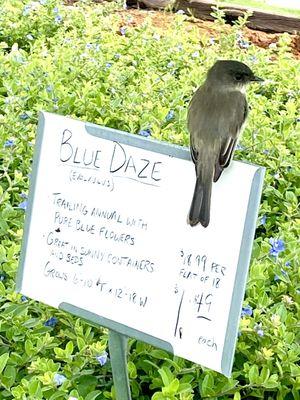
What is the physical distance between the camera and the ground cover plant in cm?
187

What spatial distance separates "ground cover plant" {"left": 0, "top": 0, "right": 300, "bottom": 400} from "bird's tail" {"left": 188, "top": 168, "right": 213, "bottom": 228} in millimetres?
427

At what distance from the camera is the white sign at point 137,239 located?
146 cm

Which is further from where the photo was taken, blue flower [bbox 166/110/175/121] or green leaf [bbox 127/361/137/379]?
blue flower [bbox 166/110/175/121]

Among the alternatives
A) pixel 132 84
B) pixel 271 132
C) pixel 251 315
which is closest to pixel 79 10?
pixel 132 84

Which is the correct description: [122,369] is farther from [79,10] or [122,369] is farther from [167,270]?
[79,10]

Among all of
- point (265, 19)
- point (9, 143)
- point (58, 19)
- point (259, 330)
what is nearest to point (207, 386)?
point (259, 330)

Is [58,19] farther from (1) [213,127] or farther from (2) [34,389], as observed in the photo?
(2) [34,389]

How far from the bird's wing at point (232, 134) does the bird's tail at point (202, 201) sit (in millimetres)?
20

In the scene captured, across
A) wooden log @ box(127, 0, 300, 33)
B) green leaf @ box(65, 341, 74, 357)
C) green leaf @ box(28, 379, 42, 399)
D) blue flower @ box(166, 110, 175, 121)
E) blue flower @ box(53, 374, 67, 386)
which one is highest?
wooden log @ box(127, 0, 300, 33)

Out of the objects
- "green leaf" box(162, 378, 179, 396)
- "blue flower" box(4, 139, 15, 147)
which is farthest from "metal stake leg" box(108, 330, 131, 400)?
"blue flower" box(4, 139, 15, 147)

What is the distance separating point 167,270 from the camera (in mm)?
1521

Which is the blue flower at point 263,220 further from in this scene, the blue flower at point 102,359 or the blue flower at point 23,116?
the blue flower at point 23,116

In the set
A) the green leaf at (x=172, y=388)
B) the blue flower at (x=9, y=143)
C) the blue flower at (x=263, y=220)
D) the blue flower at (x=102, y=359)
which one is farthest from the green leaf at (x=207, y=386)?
the blue flower at (x=9, y=143)

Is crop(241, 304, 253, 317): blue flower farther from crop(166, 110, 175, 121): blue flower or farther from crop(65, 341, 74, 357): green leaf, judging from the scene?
crop(166, 110, 175, 121): blue flower
